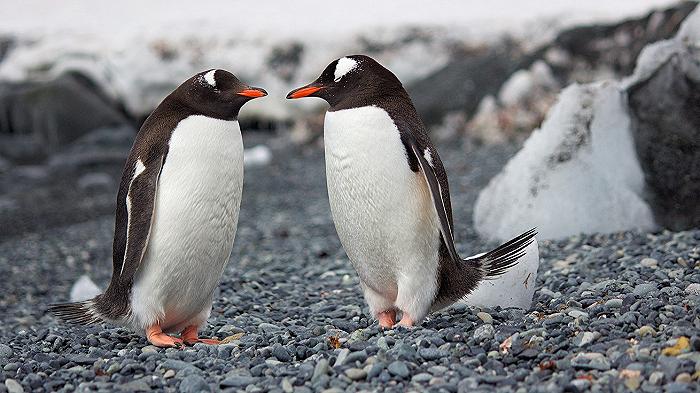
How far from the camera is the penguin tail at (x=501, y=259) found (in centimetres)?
396

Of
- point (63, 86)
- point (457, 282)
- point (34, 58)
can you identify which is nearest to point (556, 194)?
point (457, 282)

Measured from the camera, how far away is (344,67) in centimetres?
383

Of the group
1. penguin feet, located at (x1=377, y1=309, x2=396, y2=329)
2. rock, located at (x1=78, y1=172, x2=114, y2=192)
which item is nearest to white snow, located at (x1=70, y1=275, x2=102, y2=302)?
penguin feet, located at (x1=377, y1=309, x2=396, y2=329)

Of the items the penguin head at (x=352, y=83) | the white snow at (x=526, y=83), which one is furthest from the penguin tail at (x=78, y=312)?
the white snow at (x=526, y=83)

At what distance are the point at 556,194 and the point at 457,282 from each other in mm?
2489

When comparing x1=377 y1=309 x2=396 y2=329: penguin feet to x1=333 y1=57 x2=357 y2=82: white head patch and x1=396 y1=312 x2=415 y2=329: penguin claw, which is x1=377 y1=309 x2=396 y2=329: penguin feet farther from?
x1=333 y1=57 x2=357 y2=82: white head patch

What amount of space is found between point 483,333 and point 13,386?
1.70m

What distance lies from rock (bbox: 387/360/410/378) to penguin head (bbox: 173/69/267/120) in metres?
1.35

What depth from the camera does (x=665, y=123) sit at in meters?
5.80

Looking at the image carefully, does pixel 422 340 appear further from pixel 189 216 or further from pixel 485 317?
pixel 189 216

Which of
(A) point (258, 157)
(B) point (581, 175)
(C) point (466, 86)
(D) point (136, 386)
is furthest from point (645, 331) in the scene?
(A) point (258, 157)

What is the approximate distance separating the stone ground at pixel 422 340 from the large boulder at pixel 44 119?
8.52m

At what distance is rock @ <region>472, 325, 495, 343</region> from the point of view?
10.7ft

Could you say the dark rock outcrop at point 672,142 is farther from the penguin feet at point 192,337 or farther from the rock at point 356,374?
the rock at point 356,374
